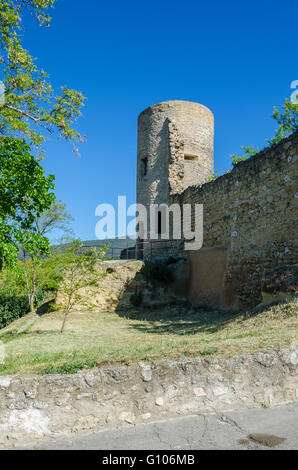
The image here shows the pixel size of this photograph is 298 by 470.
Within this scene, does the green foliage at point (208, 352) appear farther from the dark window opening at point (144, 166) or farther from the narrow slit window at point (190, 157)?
the dark window opening at point (144, 166)

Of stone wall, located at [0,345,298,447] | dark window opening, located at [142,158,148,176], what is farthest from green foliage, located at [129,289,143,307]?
stone wall, located at [0,345,298,447]

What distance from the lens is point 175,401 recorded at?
12.0 feet

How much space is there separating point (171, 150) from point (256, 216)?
1065cm

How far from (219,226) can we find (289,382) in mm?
8660

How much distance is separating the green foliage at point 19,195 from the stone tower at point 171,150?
39.6 ft

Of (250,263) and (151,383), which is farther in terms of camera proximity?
(250,263)

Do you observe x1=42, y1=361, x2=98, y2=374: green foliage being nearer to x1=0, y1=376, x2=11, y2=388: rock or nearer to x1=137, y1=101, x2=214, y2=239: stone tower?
x1=0, y1=376, x2=11, y2=388: rock

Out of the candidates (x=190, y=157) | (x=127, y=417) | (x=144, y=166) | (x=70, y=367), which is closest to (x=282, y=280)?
(x=127, y=417)

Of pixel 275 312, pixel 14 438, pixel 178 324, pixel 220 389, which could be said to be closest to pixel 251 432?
pixel 220 389

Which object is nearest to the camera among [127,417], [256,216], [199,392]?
[127,417]

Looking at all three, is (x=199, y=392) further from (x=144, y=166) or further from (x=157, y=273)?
(x=144, y=166)

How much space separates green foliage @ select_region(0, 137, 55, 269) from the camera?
7480 mm

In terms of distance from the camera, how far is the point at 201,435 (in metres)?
3.24

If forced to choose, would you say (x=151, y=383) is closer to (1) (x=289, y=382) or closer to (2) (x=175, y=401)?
(2) (x=175, y=401)
